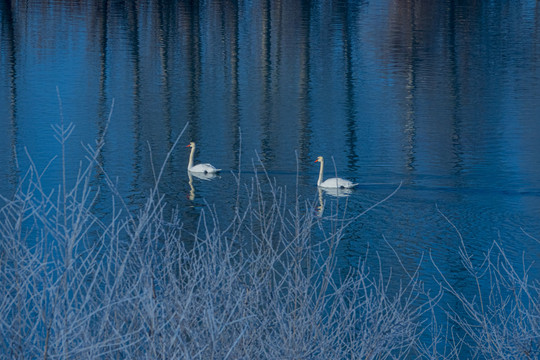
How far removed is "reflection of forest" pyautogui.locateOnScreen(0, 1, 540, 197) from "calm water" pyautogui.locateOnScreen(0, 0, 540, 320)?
11cm

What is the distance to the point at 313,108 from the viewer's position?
1218 inches

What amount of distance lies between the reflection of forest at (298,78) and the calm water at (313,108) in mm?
105

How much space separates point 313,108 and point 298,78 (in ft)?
22.8

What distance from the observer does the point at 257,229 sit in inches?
698

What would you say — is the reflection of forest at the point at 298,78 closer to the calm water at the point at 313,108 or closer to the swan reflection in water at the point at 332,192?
the calm water at the point at 313,108

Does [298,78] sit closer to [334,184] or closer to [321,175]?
[321,175]

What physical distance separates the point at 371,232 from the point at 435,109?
14950 mm

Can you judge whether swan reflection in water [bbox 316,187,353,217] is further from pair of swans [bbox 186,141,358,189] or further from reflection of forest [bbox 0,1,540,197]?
reflection of forest [bbox 0,1,540,197]

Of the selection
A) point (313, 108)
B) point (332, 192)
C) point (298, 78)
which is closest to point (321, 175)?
point (332, 192)

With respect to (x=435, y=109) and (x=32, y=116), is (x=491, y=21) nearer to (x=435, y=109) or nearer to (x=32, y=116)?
(x=435, y=109)

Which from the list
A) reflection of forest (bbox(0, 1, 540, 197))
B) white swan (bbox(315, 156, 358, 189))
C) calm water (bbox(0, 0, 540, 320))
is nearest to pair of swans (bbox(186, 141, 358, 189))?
white swan (bbox(315, 156, 358, 189))

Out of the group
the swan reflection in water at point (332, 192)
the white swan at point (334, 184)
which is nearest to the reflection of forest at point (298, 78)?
the white swan at point (334, 184)

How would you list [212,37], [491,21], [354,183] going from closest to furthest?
1. [354,183]
2. [212,37]
3. [491,21]

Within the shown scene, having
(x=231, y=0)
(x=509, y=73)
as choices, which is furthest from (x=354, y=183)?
(x=231, y=0)
